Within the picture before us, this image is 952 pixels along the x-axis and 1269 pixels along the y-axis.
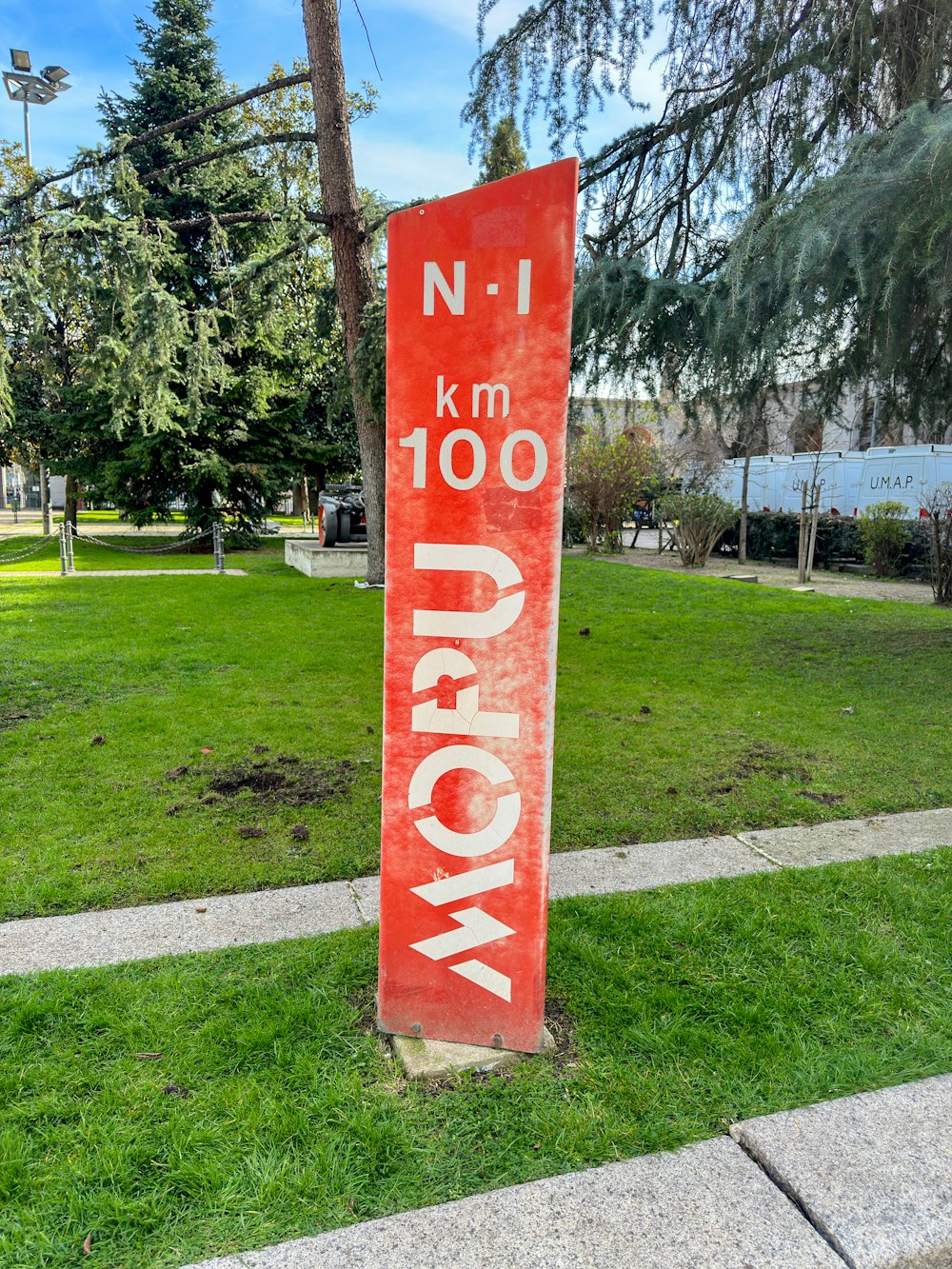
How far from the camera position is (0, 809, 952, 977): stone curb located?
303 centimetres

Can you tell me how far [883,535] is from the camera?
1602 centimetres

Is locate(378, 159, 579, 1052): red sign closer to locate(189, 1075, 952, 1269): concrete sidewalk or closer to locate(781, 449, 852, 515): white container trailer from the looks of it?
locate(189, 1075, 952, 1269): concrete sidewalk

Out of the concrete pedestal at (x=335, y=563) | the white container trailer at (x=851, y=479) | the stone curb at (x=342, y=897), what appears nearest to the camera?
the stone curb at (x=342, y=897)

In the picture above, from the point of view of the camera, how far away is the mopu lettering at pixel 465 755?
7.61ft

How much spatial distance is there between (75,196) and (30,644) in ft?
16.1

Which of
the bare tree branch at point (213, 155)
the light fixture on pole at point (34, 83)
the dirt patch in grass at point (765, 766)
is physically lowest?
the dirt patch in grass at point (765, 766)

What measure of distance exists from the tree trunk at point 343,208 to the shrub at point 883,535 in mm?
9797

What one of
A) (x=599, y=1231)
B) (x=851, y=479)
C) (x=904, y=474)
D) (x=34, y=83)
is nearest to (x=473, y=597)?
(x=599, y=1231)

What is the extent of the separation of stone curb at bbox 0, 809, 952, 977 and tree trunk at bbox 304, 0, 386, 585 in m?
7.96

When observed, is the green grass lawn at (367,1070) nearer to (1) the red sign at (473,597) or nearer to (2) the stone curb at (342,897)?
(2) the stone curb at (342,897)

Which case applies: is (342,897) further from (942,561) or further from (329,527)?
(329,527)

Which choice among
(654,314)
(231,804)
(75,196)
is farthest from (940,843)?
(75,196)

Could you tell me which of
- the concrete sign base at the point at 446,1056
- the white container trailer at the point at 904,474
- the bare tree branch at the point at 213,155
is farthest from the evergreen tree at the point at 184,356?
the concrete sign base at the point at 446,1056

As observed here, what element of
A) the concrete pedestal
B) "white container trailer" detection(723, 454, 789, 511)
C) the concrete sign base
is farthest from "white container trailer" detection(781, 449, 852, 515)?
the concrete sign base
